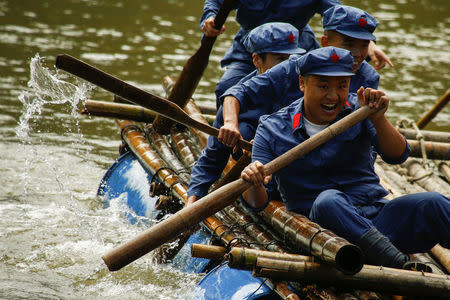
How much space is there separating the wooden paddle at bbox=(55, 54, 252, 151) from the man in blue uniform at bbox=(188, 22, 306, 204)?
520mm

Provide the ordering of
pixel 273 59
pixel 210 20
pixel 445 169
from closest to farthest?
pixel 273 59
pixel 210 20
pixel 445 169

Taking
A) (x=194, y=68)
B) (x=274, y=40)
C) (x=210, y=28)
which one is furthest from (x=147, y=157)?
(x=274, y=40)

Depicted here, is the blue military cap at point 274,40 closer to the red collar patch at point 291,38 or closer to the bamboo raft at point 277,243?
the red collar patch at point 291,38

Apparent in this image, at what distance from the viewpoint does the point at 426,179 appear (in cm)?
635

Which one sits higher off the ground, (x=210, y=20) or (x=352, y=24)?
(x=352, y=24)

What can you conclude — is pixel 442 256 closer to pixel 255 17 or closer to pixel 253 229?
pixel 253 229

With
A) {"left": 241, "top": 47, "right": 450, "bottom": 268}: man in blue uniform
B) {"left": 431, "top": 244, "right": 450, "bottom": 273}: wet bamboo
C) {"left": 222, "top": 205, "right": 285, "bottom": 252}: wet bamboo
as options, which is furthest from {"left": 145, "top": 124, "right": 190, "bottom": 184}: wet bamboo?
{"left": 431, "top": 244, "right": 450, "bottom": 273}: wet bamboo

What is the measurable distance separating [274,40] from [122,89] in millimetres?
1514

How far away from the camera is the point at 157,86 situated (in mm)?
10438

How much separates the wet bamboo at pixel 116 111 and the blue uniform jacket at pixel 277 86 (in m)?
1.43

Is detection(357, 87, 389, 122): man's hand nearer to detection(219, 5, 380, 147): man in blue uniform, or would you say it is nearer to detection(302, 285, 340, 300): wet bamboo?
detection(302, 285, 340, 300): wet bamboo

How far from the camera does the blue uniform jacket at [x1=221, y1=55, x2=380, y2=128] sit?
15.1 feet

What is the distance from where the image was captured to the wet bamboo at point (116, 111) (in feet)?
18.5

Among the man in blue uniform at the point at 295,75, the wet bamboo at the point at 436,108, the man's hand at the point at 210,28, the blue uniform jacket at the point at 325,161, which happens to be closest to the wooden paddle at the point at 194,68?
the man's hand at the point at 210,28
